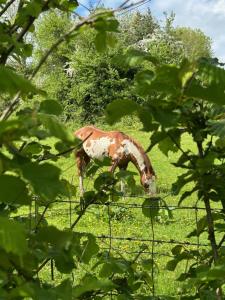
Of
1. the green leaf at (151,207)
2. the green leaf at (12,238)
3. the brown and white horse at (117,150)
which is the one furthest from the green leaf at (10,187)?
the brown and white horse at (117,150)

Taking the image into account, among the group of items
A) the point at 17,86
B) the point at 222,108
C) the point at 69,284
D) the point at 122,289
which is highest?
the point at 222,108

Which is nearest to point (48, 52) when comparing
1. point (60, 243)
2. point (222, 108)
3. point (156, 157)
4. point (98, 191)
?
point (60, 243)

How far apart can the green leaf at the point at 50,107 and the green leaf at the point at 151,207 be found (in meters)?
0.70

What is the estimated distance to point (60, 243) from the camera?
1226 mm

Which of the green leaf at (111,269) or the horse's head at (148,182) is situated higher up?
the horse's head at (148,182)

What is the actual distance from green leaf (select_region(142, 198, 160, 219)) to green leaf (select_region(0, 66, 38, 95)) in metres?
0.92

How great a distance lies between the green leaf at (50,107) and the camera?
121 cm

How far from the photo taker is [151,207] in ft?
6.23

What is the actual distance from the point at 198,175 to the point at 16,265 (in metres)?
0.61

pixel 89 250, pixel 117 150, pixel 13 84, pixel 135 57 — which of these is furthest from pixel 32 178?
pixel 117 150

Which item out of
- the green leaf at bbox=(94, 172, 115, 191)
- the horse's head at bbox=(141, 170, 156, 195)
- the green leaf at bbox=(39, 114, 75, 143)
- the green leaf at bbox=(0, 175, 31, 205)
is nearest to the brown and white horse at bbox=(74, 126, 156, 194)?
the horse's head at bbox=(141, 170, 156, 195)

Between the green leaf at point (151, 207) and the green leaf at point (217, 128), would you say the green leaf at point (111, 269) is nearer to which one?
the green leaf at point (151, 207)

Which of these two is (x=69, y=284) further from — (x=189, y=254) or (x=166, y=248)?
(x=166, y=248)

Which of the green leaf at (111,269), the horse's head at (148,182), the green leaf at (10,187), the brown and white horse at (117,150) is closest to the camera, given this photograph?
the green leaf at (10,187)
